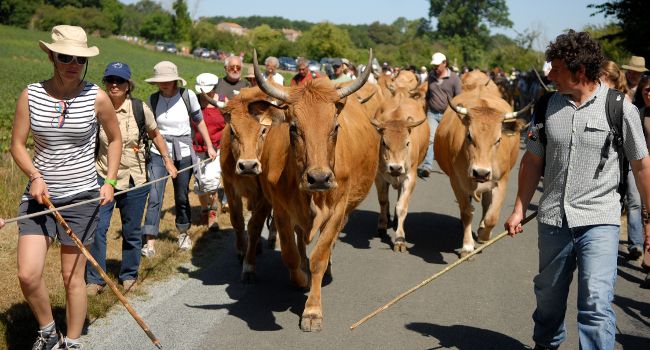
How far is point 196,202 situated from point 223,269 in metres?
3.79

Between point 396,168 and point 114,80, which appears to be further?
point 396,168

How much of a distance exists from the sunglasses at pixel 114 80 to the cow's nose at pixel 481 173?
413 centimetres

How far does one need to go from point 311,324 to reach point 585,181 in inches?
104

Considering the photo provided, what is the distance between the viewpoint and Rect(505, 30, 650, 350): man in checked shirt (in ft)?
15.1

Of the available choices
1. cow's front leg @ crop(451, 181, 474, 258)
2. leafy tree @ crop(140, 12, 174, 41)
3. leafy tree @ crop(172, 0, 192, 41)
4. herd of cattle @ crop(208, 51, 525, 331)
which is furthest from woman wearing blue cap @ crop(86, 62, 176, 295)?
leafy tree @ crop(140, 12, 174, 41)

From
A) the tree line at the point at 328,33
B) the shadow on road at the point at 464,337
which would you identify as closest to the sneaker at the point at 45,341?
the shadow on road at the point at 464,337

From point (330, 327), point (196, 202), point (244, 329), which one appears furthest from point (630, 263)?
point (196, 202)

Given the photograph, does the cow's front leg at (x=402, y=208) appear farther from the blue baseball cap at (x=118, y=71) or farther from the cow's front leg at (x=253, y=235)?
the blue baseball cap at (x=118, y=71)

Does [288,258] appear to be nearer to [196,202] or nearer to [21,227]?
[21,227]

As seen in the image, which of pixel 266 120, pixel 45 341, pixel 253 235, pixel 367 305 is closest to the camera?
pixel 45 341

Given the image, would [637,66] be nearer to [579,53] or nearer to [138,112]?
[579,53]

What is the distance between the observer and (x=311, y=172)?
573cm

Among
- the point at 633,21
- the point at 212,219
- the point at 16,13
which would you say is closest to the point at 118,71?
the point at 212,219

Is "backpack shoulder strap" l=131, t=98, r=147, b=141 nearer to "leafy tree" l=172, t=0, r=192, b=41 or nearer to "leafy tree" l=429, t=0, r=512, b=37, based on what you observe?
"leafy tree" l=429, t=0, r=512, b=37
